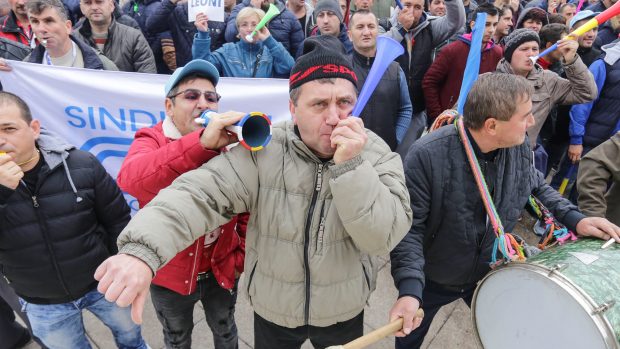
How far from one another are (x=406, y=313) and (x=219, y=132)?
3.78 ft

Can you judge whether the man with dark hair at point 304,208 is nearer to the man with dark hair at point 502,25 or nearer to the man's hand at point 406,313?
the man's hand at point 406,313

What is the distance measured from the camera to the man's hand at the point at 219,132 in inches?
53.9

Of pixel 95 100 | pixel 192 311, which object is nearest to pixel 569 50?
pixel 192 311

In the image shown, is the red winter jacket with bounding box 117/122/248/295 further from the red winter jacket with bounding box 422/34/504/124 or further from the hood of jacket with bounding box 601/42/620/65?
the hood of jacket with bounding box 601/42/620/65

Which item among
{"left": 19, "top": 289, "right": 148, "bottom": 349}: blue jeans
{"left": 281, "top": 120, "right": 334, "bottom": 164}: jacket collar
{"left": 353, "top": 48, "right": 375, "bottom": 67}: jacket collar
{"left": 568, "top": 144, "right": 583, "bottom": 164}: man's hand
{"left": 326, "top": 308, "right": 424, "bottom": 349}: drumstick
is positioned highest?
{"left": 353, "top": 48, "right": 375, "bottom": 67}: jacket collar

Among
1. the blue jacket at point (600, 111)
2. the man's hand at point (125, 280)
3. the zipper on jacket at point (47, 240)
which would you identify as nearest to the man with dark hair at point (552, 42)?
the blue jacket at point (600, 111)

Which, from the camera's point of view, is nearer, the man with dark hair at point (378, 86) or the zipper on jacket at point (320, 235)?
the zipper on jacket at point (320, 235)

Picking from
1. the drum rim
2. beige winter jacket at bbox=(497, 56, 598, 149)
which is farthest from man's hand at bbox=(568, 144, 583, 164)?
the drum rim

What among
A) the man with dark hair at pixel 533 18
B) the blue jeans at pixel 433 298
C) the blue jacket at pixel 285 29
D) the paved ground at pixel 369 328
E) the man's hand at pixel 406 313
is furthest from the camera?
the man with dark hair at pixel 533 18

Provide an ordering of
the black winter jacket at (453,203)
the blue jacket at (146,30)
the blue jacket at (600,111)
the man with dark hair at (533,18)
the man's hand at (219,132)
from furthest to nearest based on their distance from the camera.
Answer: the man with dark hair at (533,18)
the blue jacket at (146,30)
the blue jacket at (600,111)
the black winter jacket at (453,203)
the man's hand at (219,132)

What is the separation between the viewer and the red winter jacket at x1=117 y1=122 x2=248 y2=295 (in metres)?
1.51

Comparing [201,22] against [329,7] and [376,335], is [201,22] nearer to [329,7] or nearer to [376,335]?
[329,7]

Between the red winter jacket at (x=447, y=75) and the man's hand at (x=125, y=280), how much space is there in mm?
3686

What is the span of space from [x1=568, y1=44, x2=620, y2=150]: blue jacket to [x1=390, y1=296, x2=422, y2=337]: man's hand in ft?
11.8
